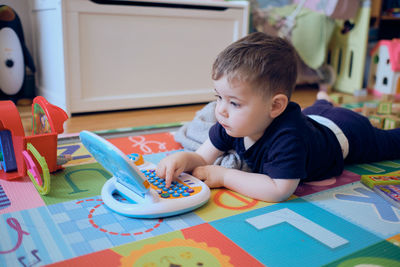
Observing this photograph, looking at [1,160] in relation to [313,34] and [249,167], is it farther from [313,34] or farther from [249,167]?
[313,34]

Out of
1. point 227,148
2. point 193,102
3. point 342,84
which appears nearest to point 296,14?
point 342,84

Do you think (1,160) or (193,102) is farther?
(193,102)

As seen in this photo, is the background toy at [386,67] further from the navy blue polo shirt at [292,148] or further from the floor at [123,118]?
the navy blue polo shirt at [292,148]

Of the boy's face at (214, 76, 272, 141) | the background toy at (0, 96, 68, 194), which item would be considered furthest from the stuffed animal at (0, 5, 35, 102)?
the boy's face at (214, 76, 272, 141)

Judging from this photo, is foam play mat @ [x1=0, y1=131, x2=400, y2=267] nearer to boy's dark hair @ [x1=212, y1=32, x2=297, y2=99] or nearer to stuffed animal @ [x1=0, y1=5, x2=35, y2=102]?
boy's dark hair @ [x1=212, y1=32, x2=297, y2=99]

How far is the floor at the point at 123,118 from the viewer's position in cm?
137

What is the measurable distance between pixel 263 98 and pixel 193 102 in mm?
1098

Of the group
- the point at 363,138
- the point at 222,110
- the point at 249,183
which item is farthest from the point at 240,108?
the point at 363,138

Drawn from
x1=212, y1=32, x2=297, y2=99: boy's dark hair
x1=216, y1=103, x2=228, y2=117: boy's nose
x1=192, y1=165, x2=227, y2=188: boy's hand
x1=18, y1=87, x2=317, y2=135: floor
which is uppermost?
x1=212, y1=32, x2=297, y2=99: boy's dark hair

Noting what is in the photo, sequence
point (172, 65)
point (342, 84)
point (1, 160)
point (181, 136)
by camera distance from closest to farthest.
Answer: point (1, 160)
point (181, 136)
point (172, 65)
point (342, 84)

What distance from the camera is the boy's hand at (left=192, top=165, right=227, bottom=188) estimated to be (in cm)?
82

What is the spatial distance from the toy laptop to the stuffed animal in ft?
3.81

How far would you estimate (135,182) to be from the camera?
2.18 feet

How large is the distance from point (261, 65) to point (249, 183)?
0.24 m
